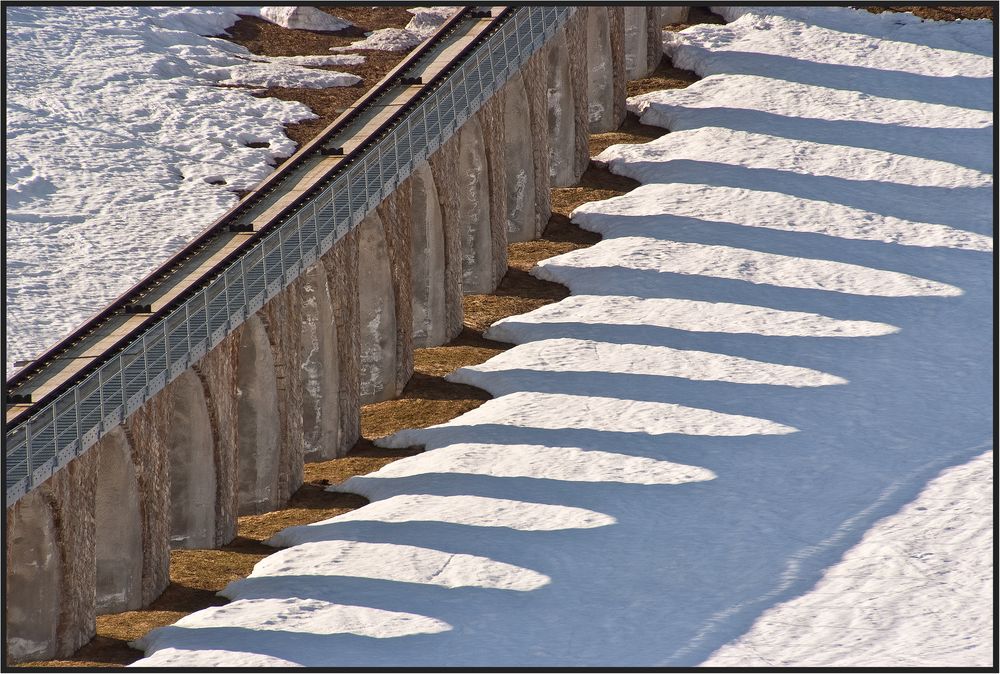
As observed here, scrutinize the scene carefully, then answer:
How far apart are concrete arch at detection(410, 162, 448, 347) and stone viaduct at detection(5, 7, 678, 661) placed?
5 cm

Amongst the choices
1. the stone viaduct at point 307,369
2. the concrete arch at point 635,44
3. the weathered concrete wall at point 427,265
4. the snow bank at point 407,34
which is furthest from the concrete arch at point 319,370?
the snow bank at point 407,34

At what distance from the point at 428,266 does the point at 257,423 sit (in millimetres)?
9602

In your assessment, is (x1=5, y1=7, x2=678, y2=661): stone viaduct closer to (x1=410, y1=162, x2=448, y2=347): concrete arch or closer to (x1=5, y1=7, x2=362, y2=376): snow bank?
(x1=410, y1=162, x2=448, y2=347): concrete arch

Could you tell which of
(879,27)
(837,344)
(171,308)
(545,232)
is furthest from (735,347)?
(879,27)

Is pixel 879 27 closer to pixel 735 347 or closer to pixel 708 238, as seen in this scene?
pixel 708 238

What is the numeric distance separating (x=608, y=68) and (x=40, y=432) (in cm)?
3227

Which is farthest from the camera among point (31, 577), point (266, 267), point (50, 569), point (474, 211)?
point (474, 211)

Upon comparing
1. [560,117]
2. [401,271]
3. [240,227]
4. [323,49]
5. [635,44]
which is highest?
[635,44]

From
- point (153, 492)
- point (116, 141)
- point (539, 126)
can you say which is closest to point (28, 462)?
point (153, 492)

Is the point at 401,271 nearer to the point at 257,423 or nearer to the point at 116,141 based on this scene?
the point at 257,423

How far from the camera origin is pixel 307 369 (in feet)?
145

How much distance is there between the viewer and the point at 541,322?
49906mm

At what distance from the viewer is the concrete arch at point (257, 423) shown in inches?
1638

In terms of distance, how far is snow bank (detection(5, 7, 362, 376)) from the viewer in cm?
5278
